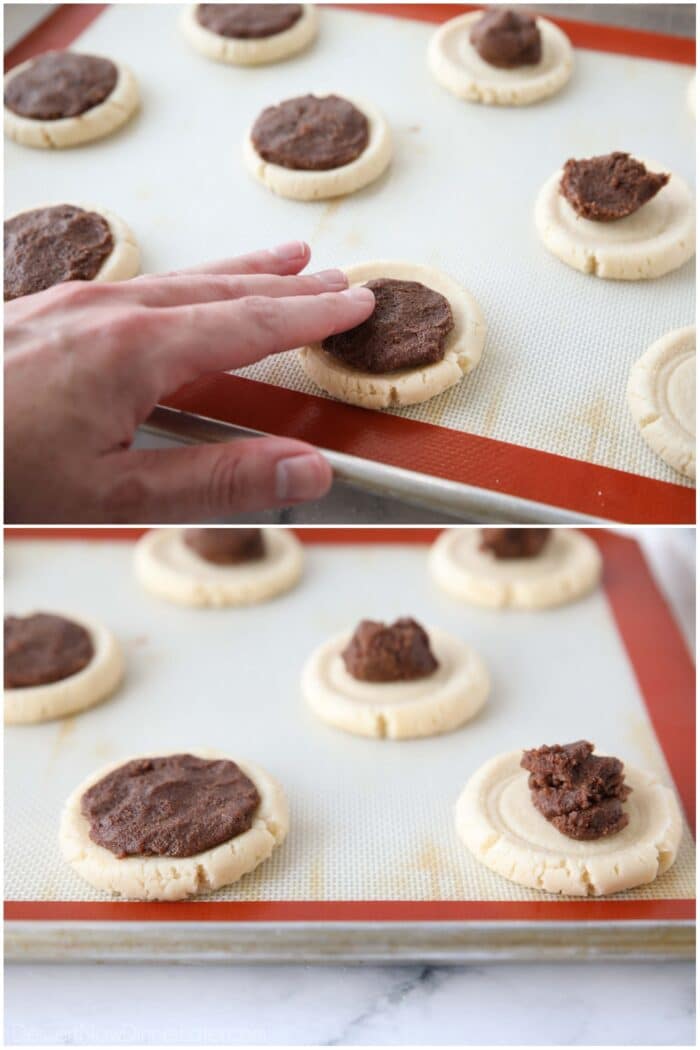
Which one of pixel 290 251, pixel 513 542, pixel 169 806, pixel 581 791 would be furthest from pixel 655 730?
pixel 290 251

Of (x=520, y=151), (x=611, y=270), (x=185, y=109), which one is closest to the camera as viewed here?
(x=611, y=270)

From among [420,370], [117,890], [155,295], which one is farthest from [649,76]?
[117,890]

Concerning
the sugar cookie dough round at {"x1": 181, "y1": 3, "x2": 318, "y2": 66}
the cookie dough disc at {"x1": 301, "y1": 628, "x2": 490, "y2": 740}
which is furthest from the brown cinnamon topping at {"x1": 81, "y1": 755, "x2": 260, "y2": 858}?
the sugar cookie dough round at {"x1": 181, "y1": 3, "x2": 318, "y2": 66}

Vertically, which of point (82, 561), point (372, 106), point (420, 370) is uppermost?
point (372, 106)

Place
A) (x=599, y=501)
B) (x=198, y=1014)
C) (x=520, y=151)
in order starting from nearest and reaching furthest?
1. (x=198, y=1014)
2. (x=599, y=501)
3. (x=520, y=151)

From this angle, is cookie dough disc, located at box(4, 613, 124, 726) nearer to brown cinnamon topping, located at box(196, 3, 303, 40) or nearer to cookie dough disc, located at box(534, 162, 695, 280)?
cookie dough disc, located at box(534, 162, 695, 280)

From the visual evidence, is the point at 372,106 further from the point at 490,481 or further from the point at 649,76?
the point at 490,481
